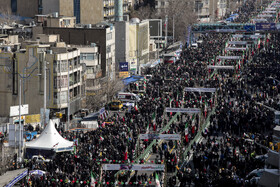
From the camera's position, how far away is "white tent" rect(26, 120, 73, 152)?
4616 centimetres

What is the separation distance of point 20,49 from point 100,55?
13.2 m

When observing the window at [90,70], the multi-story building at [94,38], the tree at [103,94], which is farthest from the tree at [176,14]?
the tree at [103,94]

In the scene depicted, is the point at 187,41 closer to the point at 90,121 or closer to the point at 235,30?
the point at 235,30

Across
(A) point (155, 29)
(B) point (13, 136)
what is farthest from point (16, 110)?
(A) point (155, 29)

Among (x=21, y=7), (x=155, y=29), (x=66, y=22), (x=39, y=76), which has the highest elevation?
(x=21, y=7)

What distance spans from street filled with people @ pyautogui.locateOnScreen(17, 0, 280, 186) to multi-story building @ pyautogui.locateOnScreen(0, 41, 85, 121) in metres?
5.09

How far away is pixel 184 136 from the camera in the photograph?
48312 millimetres

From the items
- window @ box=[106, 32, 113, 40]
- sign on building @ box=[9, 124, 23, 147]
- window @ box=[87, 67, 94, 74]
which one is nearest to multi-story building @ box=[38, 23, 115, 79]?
window @ box=[106, 32, 113, 40]

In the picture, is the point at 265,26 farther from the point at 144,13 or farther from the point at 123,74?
the point at 123,74

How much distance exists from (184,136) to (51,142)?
792cm

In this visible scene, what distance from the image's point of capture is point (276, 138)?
4550 centimetres

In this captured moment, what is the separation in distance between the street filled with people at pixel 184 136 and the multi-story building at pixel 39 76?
5088 millimetres

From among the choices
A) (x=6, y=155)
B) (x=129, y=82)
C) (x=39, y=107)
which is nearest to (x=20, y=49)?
(x=39, y=107)

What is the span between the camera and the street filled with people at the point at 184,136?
128 feet
